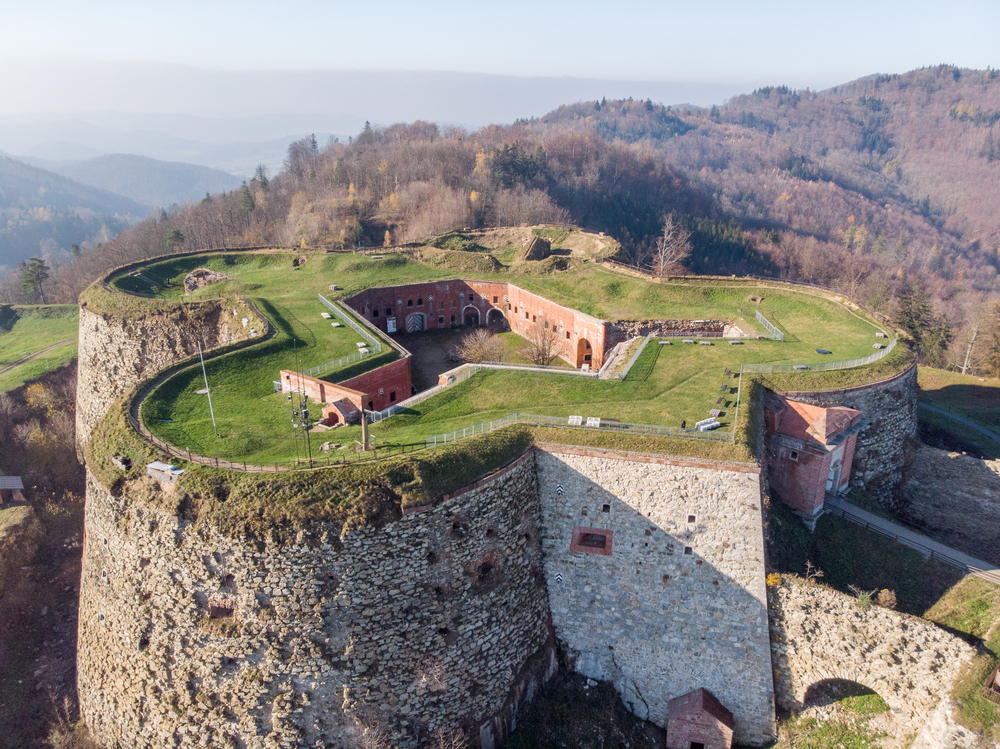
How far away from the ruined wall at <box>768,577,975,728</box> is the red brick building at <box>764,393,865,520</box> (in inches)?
274

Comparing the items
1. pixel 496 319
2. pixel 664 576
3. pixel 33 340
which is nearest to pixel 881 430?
pixel 664 576

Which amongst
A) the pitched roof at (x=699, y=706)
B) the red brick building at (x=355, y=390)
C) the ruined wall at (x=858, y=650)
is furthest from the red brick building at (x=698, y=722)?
the red brick building at (x=355, y=390)

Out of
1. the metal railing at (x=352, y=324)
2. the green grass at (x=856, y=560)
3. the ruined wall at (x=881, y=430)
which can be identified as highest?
the metal railing at (x=352, y=324)

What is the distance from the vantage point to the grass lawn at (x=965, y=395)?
42581 millimetres

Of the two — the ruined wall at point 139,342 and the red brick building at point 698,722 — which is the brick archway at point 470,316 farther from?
the red brick building at point 698,722

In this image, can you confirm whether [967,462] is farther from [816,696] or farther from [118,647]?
[118,647]

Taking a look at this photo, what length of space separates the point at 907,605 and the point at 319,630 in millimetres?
23379

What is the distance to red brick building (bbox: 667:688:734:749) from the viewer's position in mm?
22828

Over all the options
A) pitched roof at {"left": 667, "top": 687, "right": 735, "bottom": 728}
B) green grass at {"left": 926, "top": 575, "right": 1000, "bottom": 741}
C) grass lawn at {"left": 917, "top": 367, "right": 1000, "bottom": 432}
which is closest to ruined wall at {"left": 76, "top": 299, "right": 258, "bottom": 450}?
pitched roof at {"left": 667, "top": 687, "right": 735, "bottom": 728}

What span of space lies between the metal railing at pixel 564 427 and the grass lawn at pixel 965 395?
29596mm

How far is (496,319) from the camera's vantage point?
55406 mm

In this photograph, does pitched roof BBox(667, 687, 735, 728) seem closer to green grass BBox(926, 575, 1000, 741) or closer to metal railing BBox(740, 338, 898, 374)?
green grass BBox(926, 575, 1000, 741)

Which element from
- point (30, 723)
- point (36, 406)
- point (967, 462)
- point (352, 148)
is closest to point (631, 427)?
point (967, 462)

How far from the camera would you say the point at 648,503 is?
23.2 meters
